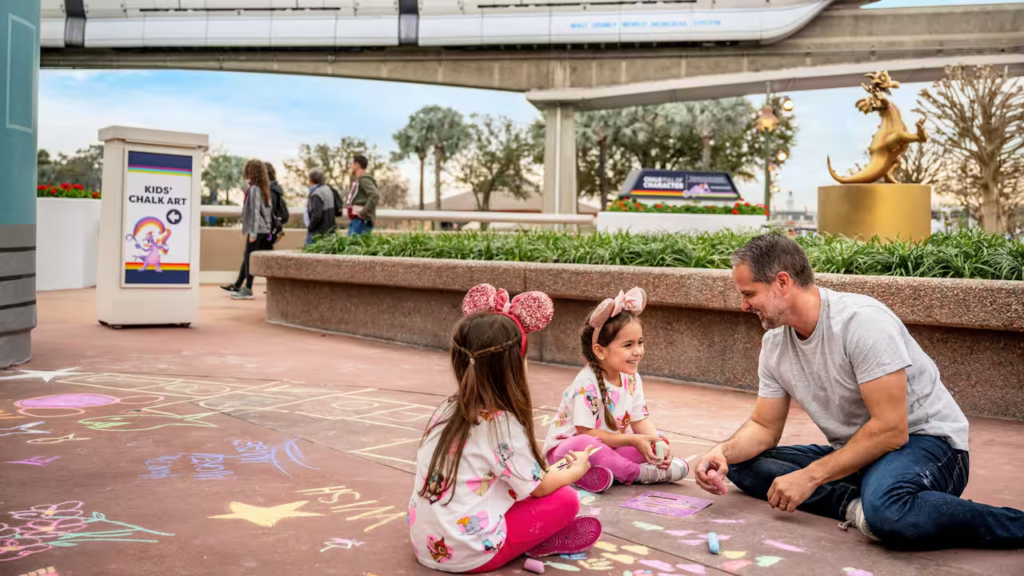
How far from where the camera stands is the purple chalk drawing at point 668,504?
3.97 metres

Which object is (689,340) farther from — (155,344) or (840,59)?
(840,59)

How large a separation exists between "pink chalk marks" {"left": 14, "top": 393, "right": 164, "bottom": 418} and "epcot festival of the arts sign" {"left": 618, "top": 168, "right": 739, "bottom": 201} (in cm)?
2015

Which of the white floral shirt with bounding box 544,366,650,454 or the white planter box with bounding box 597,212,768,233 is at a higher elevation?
the white planter box with bounding box 597,212,768,233

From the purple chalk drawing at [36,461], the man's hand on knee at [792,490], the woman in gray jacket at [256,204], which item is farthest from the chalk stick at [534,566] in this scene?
the woman in gray jacket at [256,204]

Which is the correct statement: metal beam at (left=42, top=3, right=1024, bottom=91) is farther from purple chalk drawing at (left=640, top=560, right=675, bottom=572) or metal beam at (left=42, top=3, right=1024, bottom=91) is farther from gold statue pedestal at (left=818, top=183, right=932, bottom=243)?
purple chalk drawing at (left=640, top=560, right=675, bottom=572)

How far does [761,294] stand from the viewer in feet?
12.0

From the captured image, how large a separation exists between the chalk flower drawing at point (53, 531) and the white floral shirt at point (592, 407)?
6.06 ft

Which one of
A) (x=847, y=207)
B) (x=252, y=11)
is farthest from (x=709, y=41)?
(x=847, y=207)

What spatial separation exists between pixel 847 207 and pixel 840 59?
2445cm

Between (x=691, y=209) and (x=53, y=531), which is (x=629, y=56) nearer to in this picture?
(x=691, y=209)

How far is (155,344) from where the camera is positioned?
883 cm

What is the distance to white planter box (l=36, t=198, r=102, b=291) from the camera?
14.9 m

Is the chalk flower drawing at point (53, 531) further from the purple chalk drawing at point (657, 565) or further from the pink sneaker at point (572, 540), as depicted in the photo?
the purple chalk drawing at point (657, 565)

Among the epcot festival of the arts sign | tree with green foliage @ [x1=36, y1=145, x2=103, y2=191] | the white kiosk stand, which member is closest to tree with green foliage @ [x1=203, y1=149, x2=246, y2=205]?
tree with green foliage @ [x1=36, y1=145, x2=103, y2=191]
